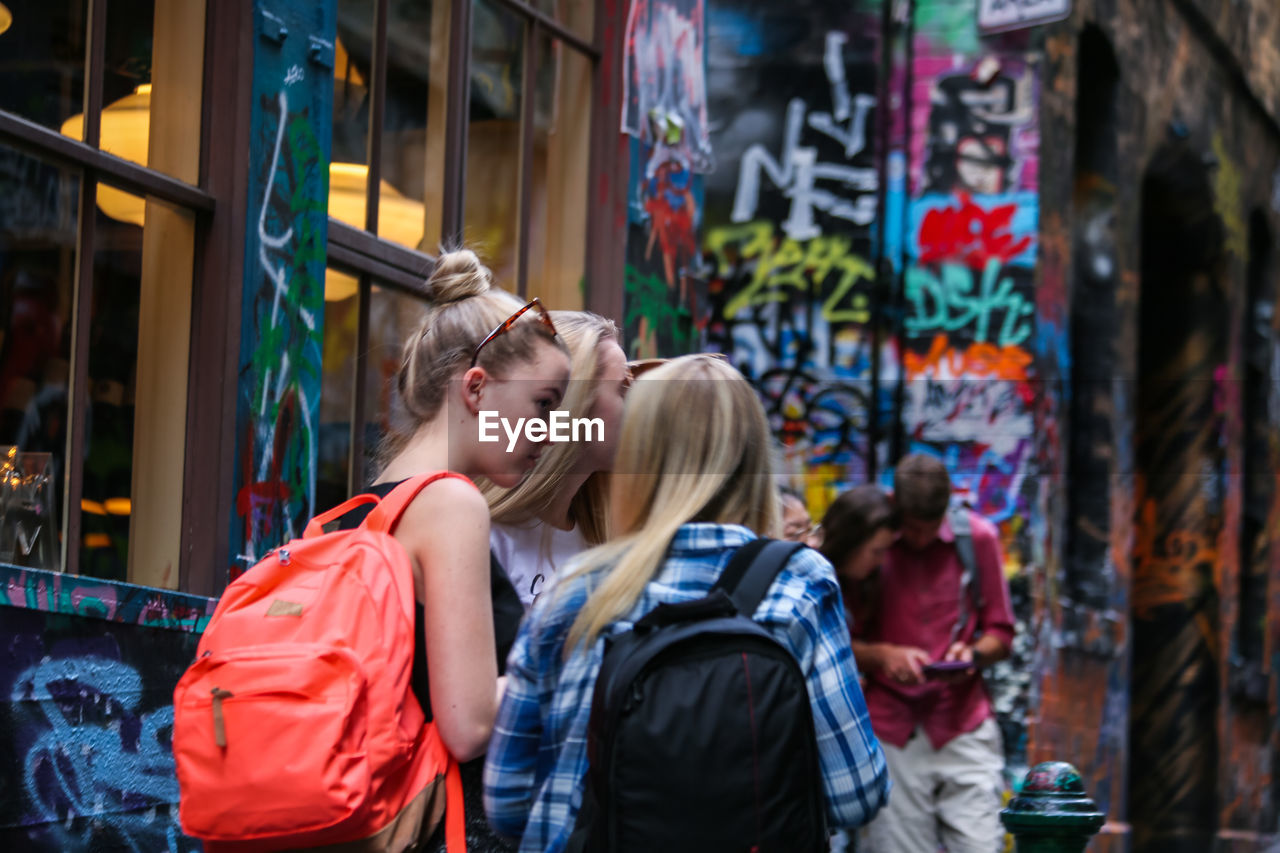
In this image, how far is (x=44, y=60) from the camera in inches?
164

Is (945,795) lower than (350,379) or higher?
lower

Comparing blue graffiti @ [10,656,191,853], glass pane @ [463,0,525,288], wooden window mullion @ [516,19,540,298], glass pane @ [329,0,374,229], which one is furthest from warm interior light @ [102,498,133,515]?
wooden window mullion @ [516,19,540,298]

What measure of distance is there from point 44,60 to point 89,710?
1592mm

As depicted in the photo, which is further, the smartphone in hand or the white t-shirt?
the smartphone in hand

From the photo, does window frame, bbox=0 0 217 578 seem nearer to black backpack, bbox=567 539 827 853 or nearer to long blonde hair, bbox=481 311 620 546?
long blonde hair, bbox=481 311 620 546

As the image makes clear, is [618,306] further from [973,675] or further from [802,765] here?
[802,765]

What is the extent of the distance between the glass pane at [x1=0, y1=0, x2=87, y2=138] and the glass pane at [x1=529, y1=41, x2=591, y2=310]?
2.87 metres

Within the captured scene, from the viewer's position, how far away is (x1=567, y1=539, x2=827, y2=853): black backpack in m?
2.29

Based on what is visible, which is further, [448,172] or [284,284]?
[448,172]

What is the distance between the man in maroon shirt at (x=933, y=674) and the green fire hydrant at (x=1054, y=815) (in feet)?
7.62

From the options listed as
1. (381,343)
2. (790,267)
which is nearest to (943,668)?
(381,343)

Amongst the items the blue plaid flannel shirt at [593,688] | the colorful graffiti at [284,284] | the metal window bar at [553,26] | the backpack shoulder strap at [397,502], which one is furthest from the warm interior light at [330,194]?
the blue plaid flannel shirt at [593,688]

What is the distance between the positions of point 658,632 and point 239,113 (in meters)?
2.96

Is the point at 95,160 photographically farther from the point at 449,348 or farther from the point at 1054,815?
the point at 1054,815
